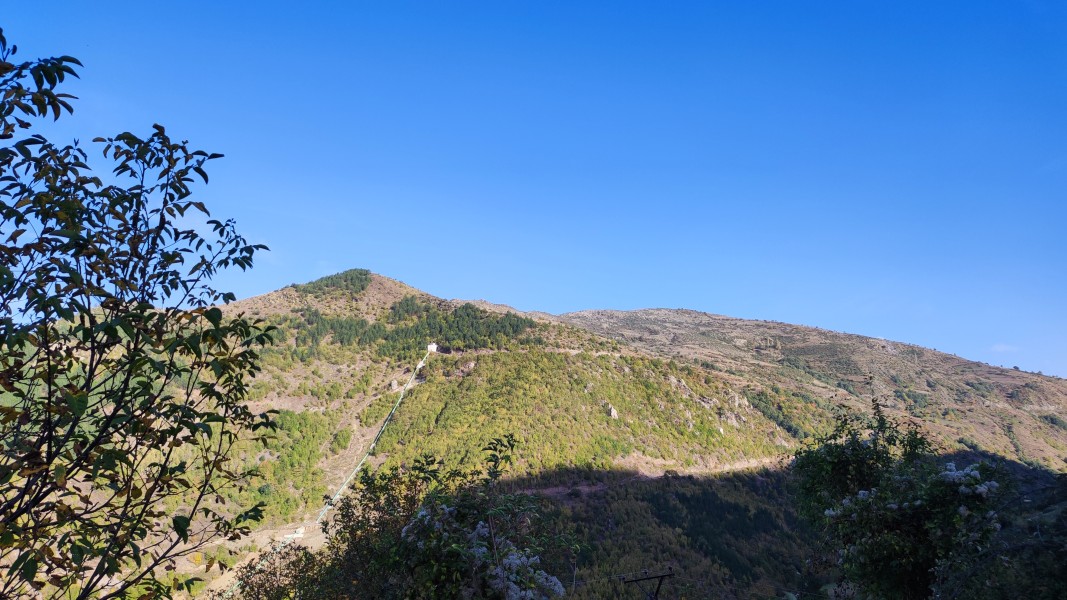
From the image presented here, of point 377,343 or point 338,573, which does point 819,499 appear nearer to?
point 338,573

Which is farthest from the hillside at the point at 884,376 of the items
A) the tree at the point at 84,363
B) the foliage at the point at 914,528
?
the tree at the point at 84,363

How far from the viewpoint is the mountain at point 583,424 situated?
25906mm

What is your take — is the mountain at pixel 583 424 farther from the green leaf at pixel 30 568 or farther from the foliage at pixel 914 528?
the green leaf at pixel 30 568

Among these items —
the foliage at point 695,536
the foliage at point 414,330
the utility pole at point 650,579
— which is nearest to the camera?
the utility pole at point 650,579

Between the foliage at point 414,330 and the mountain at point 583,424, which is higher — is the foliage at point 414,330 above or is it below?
above

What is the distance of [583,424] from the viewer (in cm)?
3972

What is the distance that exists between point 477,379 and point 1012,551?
39184mm

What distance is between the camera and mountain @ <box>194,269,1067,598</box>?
25.9m

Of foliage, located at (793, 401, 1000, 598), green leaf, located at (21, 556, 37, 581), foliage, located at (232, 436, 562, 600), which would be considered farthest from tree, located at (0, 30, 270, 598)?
foliage, located at (793, 401, 1000, 598)

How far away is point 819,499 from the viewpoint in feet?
44.2

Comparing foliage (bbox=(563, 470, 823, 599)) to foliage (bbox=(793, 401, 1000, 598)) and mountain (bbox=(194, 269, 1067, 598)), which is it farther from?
foliage (bbox=(793, 401, 1000, 598))

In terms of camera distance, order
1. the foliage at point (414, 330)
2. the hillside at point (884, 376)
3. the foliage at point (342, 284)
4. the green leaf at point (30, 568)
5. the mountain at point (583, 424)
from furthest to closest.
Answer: the foliage at point (342, 284)
the hillside at point (884, 376)
the foliage at point (414, 330)
the mountain at point (583, 424)
the green leaf at point (30, 568)

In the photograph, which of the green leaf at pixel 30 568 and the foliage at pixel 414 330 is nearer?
the green leaf at pixel 30 568

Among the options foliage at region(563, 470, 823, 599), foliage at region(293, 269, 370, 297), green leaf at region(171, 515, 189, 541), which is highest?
foliage at region(293, 269, 370, 297)
